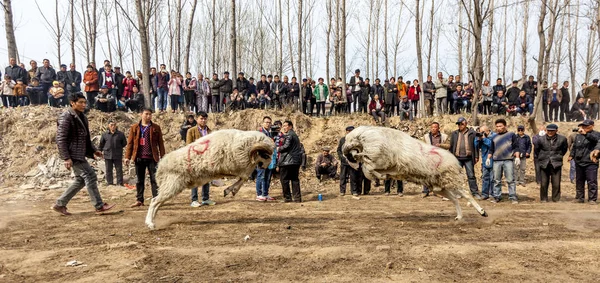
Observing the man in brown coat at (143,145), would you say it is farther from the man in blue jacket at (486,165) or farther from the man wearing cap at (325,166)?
the man in blue jacket at (486,165)

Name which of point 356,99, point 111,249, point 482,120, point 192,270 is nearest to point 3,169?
point 111,249

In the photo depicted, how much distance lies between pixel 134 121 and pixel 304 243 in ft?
43.2

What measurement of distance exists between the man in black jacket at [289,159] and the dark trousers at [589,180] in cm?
796

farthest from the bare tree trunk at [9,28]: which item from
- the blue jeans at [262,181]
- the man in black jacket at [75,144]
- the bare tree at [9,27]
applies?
the blue jeans at [262,181]

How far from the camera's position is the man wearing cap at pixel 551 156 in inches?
406

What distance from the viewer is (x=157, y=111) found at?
57.1 feet

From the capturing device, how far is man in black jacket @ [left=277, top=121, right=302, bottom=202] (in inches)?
397

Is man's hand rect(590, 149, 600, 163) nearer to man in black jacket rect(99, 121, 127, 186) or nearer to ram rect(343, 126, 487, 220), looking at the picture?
ram rect(343, 126, 487, 220)

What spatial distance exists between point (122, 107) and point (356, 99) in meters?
A: 11.3

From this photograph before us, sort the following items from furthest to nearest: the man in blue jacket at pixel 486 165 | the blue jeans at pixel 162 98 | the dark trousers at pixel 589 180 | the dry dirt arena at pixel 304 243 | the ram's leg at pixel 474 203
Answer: the blue jeans at pixel 162 98
the man in blue jacket at pixel 486 165
the dark trousers at pixel 589 180
the ram's leg at pixel 474 203
the dry dirt arena at pixel 304 243

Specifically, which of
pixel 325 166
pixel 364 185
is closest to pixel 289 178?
pixel 364 185

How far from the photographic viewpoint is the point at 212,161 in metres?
6.76

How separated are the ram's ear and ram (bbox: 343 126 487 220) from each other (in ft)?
5.09

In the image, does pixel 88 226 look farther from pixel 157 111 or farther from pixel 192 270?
pixel 157 111
